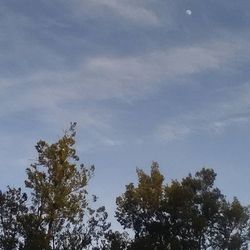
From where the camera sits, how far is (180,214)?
3522 cm

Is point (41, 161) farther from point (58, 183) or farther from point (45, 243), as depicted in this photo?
point (45, 243)

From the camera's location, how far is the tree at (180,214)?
3484 cm

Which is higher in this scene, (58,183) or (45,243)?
(58,183)

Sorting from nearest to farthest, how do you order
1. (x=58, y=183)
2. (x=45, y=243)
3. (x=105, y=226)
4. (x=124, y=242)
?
1. (x=45, y=243)
2. (x=58, y=183)
3. (x=105, y=226)
4. (x=124, y=242)

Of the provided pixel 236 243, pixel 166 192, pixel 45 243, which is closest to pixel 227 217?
pixel 236 243

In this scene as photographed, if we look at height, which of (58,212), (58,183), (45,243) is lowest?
(45,243)

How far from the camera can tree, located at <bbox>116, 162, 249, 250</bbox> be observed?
34844mm

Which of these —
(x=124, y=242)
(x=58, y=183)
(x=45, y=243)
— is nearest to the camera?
(x=45, y=243)

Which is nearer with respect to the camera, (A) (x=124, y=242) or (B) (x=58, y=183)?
(B) (x=58, y=183)

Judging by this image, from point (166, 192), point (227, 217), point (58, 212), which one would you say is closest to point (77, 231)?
point (58, 212)

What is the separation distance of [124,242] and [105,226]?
3215mm

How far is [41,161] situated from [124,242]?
9.79 meters

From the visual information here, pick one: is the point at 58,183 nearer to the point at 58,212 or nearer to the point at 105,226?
the point at 58,212

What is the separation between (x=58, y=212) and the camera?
2978 cm
